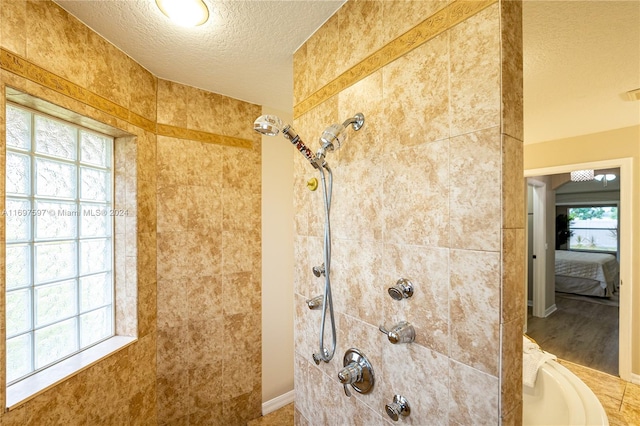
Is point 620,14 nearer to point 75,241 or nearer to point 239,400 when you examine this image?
point 75,241

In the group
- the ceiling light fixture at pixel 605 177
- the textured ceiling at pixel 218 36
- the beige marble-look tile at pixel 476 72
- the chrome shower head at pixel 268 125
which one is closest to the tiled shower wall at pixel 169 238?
the textured ceiling at pixel 218 36

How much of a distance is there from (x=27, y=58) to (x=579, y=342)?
5.47 m

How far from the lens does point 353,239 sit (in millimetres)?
1158

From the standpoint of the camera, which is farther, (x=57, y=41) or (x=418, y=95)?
(x=57, y=41)

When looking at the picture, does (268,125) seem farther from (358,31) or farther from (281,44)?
(281,44)

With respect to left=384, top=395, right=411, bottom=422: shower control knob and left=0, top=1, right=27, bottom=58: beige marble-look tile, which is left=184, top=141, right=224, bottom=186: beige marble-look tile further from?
left=384, top=395, right=411, bottom=422: shower control knob

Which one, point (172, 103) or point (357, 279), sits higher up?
point (172, 103)

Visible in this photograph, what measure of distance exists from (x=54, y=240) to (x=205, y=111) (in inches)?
48.2

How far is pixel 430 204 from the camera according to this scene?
870mm

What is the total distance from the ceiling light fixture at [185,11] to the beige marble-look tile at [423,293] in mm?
1309

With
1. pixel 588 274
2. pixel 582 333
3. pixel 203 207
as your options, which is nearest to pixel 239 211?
pixel 203 207

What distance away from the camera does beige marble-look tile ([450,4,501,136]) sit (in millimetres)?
713

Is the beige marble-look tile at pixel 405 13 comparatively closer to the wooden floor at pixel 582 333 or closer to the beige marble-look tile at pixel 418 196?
the beige marble-look tile at pixel 418 196

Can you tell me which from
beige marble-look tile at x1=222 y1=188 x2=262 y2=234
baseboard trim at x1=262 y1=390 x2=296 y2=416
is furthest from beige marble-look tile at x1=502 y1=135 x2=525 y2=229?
baseboard trim at x1=262 y1=390 x2=296 y2=416
